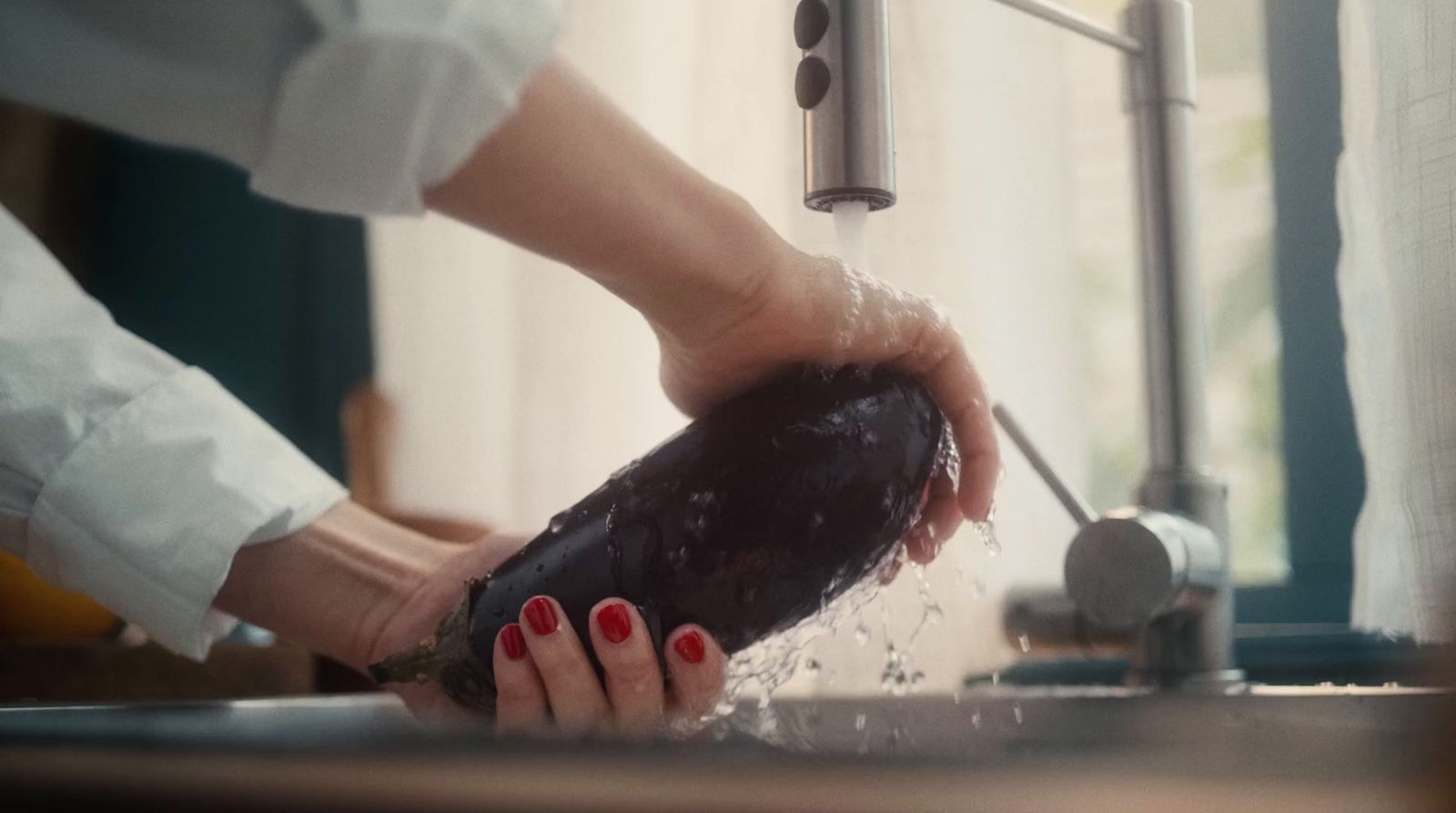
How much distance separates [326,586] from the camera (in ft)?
2.34

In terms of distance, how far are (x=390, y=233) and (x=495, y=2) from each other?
133 centimetres

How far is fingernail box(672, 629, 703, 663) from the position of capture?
0.51 m

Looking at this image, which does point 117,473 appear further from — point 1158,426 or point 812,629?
point 1158,426

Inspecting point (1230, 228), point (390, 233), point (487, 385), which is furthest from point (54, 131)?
point (1230, 228)

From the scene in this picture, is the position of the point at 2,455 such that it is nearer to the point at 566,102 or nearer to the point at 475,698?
the point at 475,698

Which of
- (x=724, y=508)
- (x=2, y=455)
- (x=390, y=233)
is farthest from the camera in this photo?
(x=390, y=233)

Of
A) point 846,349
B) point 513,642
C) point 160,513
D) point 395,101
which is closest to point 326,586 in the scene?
point 160,513

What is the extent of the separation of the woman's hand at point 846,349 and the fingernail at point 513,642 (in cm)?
13

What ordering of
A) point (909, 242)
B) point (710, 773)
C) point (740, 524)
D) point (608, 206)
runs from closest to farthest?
point (710, 773)
point (608, 206)
point (740, 524)
point (909, 242)

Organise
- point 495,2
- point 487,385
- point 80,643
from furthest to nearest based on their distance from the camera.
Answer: point 487,385 → point 80,643 → point 495,2

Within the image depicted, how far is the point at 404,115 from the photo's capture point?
12.4 inches

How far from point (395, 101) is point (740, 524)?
24 cm

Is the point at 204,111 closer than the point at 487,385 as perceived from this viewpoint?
Yes

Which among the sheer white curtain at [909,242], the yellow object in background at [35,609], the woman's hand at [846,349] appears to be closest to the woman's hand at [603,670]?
the woman's hand at [846,349]
